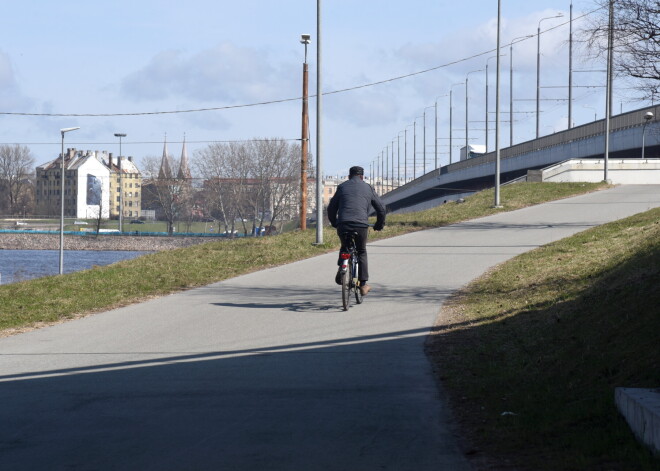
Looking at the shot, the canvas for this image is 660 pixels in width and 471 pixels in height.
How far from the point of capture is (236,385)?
7.16 m

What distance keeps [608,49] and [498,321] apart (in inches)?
310

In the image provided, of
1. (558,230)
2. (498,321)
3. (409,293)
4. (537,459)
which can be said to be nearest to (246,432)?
(537,459)


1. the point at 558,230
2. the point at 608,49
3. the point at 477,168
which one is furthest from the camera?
the point at 477,168

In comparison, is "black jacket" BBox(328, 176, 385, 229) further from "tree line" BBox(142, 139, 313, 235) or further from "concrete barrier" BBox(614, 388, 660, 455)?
"tree line" BBox(142, 139, 313, 235)

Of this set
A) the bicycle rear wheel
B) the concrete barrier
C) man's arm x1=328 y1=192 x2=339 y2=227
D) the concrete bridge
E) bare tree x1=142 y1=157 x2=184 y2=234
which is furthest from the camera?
bare tree x1=142 y1=157 x2=184 y2=234

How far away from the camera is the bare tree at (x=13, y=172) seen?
123312 millimetres

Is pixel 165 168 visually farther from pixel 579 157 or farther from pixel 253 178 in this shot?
pixel 579 157

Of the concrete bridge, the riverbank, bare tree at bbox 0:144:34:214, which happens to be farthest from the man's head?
bare tree at bbox 0:144:34:214

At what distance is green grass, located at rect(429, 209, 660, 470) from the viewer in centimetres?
501

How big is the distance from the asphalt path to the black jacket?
3.81 ft

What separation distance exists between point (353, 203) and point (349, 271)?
97 cm

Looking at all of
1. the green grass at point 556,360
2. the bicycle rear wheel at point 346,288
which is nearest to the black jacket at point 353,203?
the bicycle rear wheel at point 346,288

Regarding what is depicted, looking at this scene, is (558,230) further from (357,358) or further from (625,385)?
(625,385)

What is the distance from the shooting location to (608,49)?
16047mm
